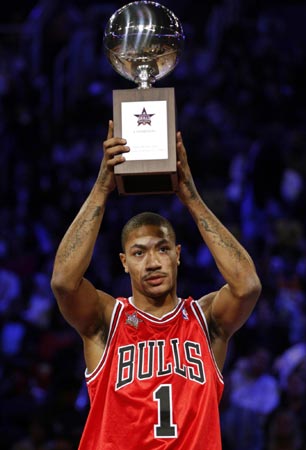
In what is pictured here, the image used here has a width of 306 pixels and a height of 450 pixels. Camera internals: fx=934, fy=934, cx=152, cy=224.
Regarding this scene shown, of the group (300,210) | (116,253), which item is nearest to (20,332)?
(116,253)

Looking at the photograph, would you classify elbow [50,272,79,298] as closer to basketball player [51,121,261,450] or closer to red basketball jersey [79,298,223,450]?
basketball player [51,121,261,450]

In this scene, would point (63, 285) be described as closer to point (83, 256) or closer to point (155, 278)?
point (83, 256)

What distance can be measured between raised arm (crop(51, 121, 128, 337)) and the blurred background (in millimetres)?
2765

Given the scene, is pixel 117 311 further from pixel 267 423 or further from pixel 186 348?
pixel 267 423

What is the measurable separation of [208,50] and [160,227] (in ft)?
25.4

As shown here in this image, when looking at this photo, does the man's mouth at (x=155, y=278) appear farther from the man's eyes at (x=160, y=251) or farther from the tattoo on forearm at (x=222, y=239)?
the tattoo on forearm at (x=222, y=239)

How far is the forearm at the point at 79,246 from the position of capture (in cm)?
385

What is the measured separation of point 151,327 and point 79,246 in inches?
19.1

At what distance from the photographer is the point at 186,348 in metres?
3.96

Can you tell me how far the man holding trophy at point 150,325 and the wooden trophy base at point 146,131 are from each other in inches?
1.2

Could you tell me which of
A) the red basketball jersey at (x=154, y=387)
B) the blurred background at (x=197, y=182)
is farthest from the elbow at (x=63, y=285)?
the blurred background at (x=197, y=182)

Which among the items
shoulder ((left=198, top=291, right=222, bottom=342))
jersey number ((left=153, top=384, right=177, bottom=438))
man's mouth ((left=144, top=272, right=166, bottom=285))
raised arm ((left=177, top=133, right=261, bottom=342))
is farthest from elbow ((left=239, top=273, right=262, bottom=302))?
jersey number ((left=153, top=384, right=177, bottom=438))

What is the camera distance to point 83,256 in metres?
3.87

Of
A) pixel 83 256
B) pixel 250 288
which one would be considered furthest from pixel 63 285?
pixel 250 288
